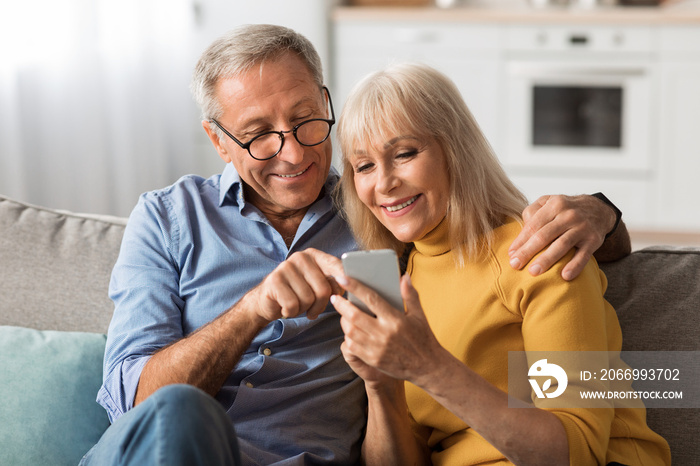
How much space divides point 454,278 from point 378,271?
334mm

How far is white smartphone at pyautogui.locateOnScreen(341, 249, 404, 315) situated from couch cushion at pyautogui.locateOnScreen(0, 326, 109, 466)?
0.73 metres

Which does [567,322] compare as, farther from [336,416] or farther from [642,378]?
[336,416]

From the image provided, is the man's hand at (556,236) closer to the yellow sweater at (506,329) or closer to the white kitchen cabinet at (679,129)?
the yellow sweater at (506,329)

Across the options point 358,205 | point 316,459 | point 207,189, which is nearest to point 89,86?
point 207,189

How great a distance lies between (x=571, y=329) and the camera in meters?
1.15

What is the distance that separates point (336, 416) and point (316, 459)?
11 cm

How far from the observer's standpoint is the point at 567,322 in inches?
45.5

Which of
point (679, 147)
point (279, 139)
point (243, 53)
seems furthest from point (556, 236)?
point (679, 147)

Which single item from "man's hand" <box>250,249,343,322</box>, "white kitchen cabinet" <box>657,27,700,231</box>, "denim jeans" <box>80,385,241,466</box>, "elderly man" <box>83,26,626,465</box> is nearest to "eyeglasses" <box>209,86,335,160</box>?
"elderly man" <box>83,26,626,465</box>

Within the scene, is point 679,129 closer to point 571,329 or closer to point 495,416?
point 571,329

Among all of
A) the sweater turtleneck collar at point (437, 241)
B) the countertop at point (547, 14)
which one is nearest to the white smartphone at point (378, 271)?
the sweater turtleneck collar at point (437, 241)

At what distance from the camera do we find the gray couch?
1.43 m

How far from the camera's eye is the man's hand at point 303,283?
1.21m

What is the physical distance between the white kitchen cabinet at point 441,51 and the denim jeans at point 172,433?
136 inches
